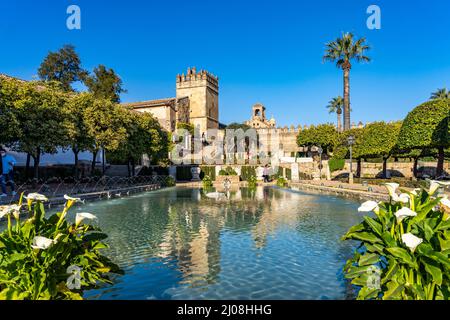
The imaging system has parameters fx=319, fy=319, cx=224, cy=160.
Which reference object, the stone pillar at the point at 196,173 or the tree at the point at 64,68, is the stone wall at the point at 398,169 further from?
the tree at the point at 64,68

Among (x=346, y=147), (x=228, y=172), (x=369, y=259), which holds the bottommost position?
(x=228, y=172)

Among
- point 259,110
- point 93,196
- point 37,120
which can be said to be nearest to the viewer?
point 37,120

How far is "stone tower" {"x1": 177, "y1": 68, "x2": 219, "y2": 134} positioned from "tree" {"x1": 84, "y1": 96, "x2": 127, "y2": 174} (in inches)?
1568

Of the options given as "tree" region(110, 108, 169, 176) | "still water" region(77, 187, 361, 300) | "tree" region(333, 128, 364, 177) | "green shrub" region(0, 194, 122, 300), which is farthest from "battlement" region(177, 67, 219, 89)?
"green shrub" region(0, 194, 122, 300)

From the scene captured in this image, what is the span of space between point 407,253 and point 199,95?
68908mm

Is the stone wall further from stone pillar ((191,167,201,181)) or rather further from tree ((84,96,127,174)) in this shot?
tree ((84,96,127,174))

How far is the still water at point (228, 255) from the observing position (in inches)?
197

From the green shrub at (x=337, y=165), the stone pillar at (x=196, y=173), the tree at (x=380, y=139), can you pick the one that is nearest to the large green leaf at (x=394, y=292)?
the tree at (x=380, y=139)

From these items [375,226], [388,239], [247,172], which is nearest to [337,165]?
[247,172]

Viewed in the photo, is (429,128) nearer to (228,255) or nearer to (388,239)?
(228,255)

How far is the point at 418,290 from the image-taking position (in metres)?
3.35

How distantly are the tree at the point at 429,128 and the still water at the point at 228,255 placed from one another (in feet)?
50.9

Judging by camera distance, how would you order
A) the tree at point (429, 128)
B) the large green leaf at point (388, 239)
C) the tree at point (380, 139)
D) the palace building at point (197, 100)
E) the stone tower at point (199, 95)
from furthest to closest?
the stone tower at point (199, 95), the palace building at point (197, 100), the tree at point (380, 139), the tree at point (429, 128), the large green leaf at point (388, 239)

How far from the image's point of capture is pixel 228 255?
7.05 m
